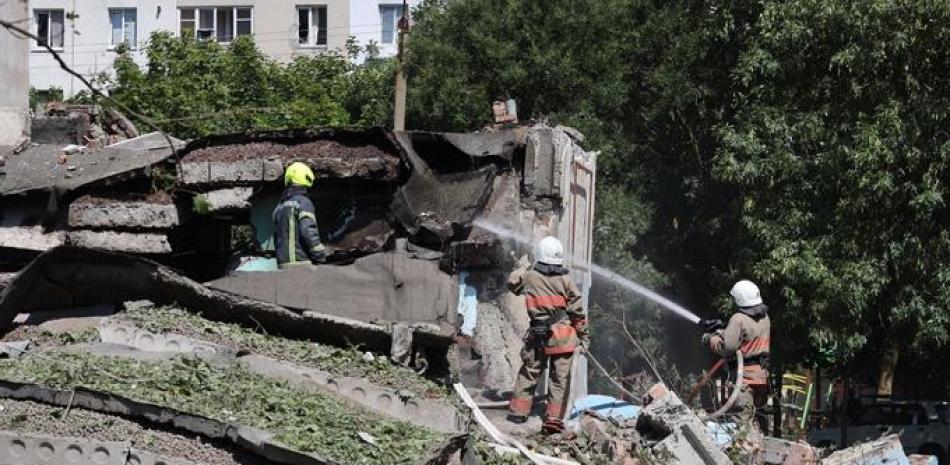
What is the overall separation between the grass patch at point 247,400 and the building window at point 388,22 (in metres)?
29.9

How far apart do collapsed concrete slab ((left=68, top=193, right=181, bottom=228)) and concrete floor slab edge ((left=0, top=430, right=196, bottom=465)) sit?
158 inches

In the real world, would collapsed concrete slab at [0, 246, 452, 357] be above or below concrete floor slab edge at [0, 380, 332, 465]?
above

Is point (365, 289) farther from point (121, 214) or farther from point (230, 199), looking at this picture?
point (121, 214)

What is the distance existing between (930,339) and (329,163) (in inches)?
351

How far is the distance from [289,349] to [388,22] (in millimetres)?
29372

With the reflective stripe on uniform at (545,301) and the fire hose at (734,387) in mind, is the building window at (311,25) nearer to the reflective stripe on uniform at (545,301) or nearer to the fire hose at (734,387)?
the fire hose at (734,387)

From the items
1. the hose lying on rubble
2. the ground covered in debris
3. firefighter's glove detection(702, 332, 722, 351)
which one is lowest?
the hose lying on rubble

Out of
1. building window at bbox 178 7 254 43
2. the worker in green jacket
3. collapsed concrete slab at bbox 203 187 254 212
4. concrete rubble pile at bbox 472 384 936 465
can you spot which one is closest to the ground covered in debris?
concrete rubble pile at bbox 472 384 936 465

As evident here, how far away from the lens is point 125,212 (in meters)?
11.4

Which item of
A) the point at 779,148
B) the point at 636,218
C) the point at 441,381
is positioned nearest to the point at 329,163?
the point at 441,381

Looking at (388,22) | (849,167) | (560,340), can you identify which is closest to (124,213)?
(560,340)

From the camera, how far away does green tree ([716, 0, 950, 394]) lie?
1658 cm

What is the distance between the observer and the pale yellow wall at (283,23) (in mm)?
38156

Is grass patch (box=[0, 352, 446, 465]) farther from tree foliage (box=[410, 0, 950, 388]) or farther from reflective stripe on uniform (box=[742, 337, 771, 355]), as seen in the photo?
tree foliage (box=[410, 0, 950, 388])
